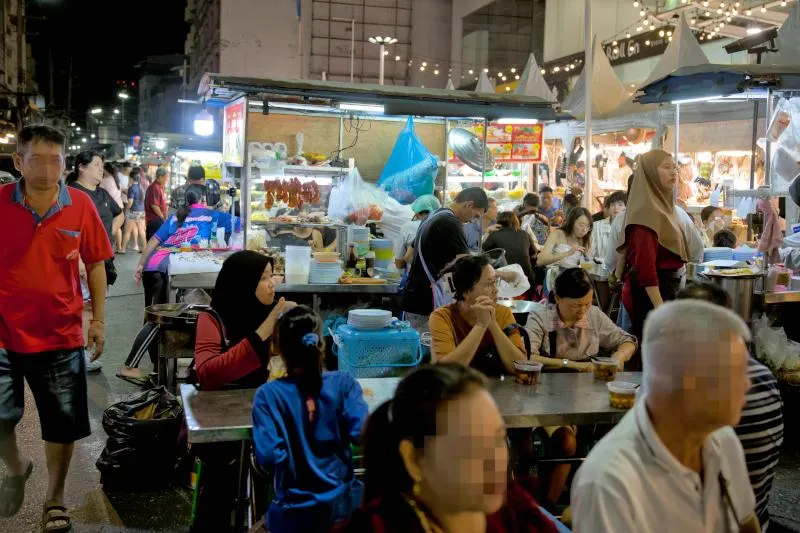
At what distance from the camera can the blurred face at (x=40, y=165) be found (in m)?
4.28

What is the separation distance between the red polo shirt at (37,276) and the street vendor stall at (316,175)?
2798 millimetres

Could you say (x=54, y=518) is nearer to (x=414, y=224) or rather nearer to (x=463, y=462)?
(x=463, y=462)

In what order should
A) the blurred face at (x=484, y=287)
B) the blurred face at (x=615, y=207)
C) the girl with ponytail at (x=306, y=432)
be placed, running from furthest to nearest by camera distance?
the blurred face at (x=615, y=207) → the blurred face at (x=484, y=287) → the girl with ponytail at (x=306, y=432)

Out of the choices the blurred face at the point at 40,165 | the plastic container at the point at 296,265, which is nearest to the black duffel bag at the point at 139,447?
the blurred face at the point at 40,165

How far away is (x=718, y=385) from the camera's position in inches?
76.5

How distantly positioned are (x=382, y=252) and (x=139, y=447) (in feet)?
13.6

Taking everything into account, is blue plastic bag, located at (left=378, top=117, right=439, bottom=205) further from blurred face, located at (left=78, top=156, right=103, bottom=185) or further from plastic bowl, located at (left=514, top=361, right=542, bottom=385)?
plastic bowl, located at (left=514, top=361, right=542, bottom=385)

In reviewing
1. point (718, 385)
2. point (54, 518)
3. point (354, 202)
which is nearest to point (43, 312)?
point (54, 518)

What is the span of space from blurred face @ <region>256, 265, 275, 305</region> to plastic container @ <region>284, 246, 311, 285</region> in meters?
3.11

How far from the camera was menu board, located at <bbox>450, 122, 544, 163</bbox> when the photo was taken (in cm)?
1098

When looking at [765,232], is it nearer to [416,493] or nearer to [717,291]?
[717,291]

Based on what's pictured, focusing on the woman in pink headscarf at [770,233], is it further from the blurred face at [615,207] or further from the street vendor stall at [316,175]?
the street vendor stall at [316,175]

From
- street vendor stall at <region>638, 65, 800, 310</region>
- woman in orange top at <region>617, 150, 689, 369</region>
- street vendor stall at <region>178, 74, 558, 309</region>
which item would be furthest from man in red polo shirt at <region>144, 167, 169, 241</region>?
woman in orange top at <region>617, 150, 689, 369</region>

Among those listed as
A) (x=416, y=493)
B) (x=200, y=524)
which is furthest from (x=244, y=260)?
(x=416, y=493)
